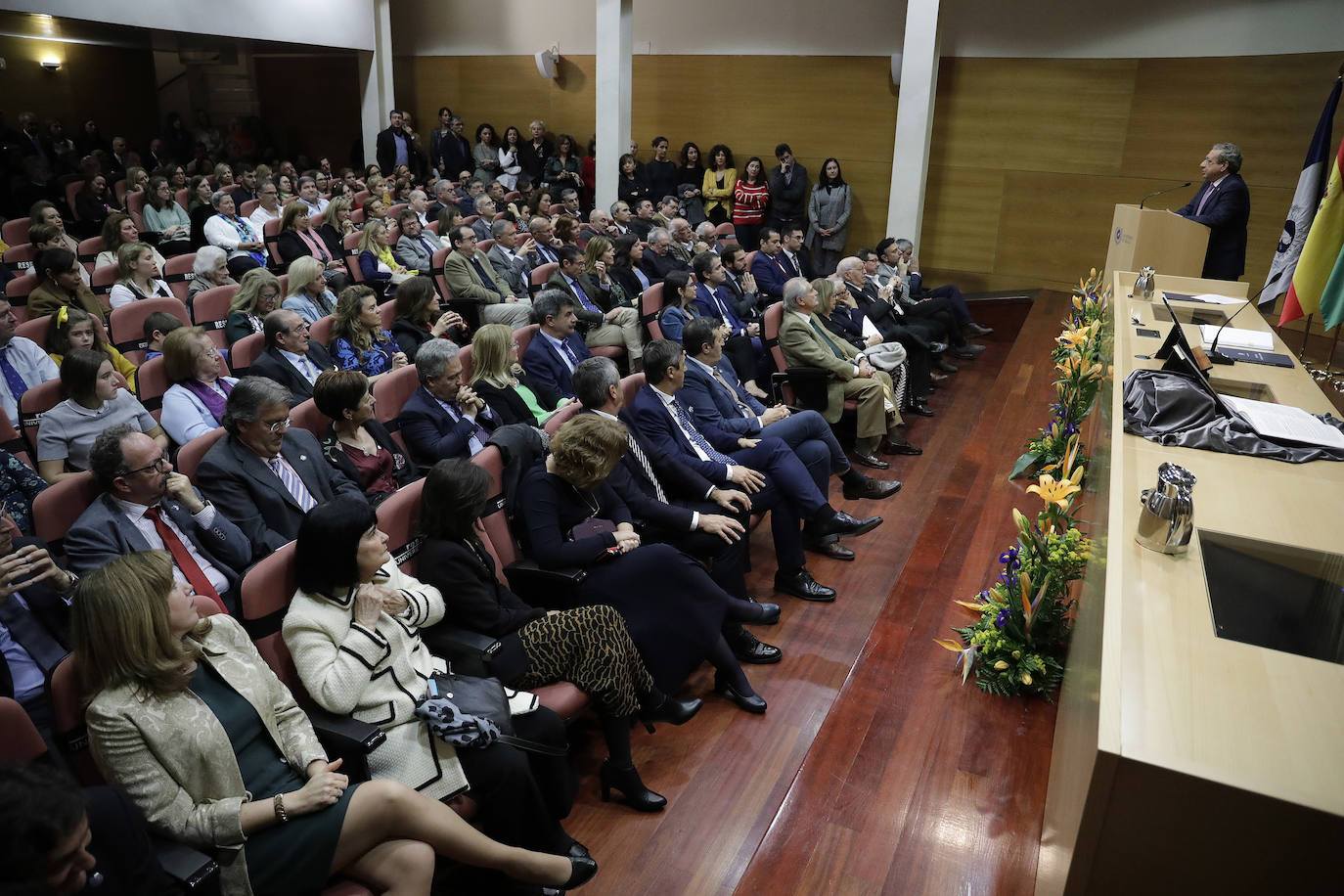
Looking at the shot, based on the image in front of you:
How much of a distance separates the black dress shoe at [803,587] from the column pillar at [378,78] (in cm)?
841

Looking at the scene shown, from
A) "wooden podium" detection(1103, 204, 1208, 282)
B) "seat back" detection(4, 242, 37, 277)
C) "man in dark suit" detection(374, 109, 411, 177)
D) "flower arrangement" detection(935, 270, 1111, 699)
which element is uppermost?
"man in dark suit" detection(374, 109, 411, 177)

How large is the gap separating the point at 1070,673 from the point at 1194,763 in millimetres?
1050

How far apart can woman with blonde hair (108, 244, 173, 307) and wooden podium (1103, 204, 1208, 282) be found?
5.04 meters

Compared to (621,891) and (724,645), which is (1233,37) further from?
(621,891)

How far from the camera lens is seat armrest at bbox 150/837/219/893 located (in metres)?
1.55

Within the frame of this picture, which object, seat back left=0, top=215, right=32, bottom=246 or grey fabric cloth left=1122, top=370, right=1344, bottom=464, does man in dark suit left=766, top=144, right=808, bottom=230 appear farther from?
grey fabric cloth left=1122, top=370, right=1344, bottom=464

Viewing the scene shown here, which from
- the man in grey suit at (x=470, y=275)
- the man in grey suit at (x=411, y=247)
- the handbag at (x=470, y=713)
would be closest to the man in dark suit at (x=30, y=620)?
the handbag at (x=470, y=713)

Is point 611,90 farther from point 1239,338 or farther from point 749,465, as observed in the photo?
point 1239,338

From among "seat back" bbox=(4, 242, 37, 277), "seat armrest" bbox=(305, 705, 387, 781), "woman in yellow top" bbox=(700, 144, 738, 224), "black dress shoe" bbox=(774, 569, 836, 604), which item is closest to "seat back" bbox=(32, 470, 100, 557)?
"seat armrest" bbox=(305, 705, 387, 781)

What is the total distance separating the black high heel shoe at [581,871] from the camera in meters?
2.08

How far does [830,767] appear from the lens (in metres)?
2.38

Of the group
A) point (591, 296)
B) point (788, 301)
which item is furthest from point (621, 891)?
point (591, 296)

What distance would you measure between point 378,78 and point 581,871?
32.1ft

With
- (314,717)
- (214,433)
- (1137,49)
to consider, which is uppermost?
(1137,49)
